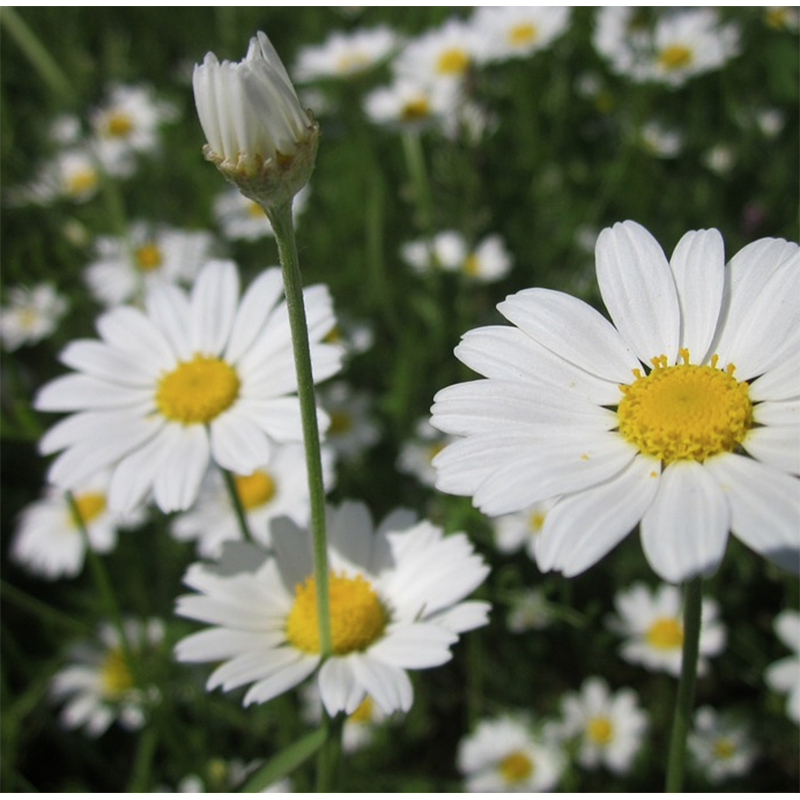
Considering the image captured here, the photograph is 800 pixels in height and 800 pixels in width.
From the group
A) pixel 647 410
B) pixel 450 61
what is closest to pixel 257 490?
pixel 647 410

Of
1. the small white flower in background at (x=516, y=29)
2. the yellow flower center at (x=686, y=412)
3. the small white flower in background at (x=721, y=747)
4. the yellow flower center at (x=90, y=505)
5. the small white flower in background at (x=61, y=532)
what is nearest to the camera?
the yellow flower center at (x=686, y=412)

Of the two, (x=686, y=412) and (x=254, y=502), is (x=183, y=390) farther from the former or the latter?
(x=686, y=412)

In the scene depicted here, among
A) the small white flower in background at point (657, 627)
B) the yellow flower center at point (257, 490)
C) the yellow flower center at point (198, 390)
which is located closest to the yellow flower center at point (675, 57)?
the small white flower in background at point (657, 627)

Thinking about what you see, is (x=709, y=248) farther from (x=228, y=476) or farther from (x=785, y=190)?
(x=785, y=190)

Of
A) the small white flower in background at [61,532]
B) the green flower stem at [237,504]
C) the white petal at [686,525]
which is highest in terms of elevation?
the small white flower in background at [61,532]

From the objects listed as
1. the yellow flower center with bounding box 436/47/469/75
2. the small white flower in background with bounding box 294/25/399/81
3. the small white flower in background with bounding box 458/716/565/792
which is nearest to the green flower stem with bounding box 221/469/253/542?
the small white flower in background with bounding box 458/716/565/792

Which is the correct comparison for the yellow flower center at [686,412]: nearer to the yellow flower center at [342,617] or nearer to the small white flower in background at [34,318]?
the yellow flower center at [342,617]
